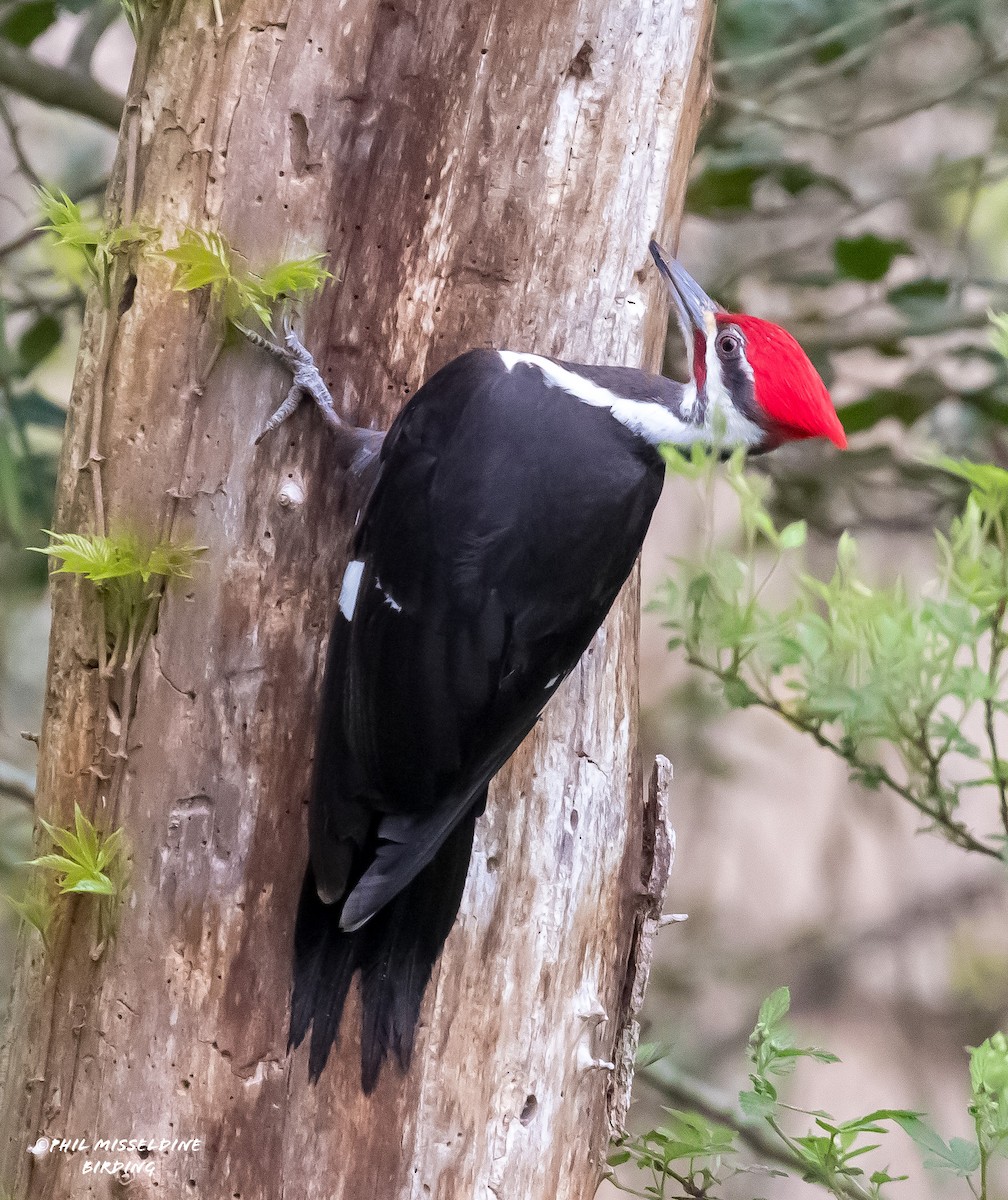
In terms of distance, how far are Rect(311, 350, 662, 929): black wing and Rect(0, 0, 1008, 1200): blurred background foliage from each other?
469mm

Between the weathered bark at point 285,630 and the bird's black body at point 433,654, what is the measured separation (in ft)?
0.13

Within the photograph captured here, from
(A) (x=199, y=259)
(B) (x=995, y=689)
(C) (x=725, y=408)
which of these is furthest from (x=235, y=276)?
(B) (x=995, y=689)

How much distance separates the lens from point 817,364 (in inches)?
88.2

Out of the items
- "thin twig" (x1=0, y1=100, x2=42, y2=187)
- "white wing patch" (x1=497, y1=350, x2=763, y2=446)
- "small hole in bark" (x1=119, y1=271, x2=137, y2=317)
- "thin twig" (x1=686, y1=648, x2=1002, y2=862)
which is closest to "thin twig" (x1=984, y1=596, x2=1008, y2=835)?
"thin twig" (x1=686, y1=648, x2=1002, y2=862)

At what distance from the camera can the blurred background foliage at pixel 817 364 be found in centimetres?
209

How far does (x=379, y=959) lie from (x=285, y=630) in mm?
346

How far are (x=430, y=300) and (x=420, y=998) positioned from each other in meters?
0.72

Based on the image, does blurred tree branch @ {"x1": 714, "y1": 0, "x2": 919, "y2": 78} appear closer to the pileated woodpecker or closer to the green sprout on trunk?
the pileated woodpecker

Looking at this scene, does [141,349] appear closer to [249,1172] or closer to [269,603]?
[269,603]

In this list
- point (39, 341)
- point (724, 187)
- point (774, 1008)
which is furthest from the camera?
point (724, 187)

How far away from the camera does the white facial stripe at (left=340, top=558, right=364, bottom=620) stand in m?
1.27

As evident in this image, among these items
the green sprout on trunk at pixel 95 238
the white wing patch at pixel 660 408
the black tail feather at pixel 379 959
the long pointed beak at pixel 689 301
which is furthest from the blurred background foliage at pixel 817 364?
the long pointed beak at pixel 689 301

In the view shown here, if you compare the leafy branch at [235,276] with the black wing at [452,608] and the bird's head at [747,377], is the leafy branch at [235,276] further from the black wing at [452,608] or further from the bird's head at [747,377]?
the bird's head at [747,377]

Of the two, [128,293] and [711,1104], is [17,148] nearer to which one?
[128,293]
